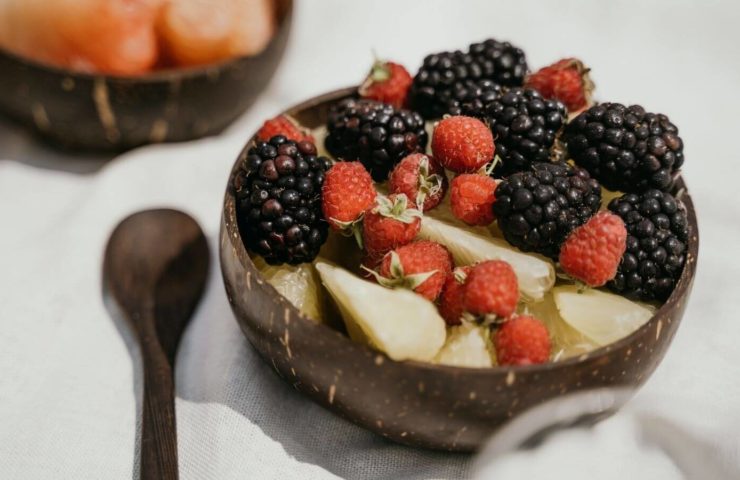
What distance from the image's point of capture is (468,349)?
2.59 feet

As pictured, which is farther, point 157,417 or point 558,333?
point 157,417

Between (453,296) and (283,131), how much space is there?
320 mm

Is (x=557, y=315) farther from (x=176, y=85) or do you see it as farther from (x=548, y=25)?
(x=548, y=25)

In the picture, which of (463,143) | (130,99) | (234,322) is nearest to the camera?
(463,143)

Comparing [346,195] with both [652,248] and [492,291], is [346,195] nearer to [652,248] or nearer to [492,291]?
[492,291]

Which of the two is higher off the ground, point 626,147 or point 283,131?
point 626,147

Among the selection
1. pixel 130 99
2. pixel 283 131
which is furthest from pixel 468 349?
pixel 130 99

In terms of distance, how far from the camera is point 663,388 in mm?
1027

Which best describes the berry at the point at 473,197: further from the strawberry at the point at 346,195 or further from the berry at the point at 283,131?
A: the berry at the point at 283,131

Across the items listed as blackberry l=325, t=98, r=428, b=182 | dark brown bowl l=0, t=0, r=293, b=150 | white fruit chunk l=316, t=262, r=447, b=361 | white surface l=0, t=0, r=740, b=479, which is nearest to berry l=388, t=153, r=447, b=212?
blackberry l=325, t=98, r=428, b=182

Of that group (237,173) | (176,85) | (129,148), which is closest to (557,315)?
(237,173)

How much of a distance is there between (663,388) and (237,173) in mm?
617

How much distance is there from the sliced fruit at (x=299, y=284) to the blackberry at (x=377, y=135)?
5.9 inches

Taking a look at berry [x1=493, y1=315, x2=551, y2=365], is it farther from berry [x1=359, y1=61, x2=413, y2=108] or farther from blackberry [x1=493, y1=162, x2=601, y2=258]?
berry [x1=359, y1=61, x2=413, y2=108]
